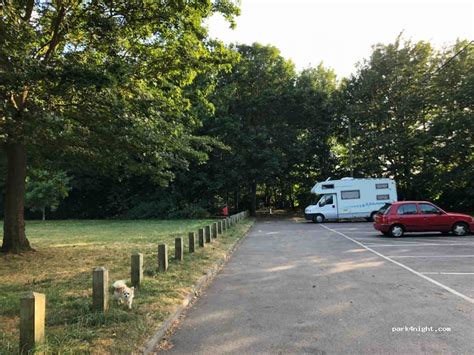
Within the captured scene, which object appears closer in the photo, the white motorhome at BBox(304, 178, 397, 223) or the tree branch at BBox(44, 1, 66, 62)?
the tree branch at BBox(44, 1, 66, 62)

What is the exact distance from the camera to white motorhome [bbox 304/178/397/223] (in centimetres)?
3123

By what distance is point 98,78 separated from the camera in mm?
8914

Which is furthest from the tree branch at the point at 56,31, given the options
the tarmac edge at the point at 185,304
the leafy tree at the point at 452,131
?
the leafy tree at the point at 452,131

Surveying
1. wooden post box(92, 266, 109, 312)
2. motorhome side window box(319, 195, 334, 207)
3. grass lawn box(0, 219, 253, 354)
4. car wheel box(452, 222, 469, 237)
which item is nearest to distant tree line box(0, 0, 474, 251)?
grass lawn box(0, 219, 253, 354)

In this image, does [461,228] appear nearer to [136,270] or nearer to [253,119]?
[136,270]

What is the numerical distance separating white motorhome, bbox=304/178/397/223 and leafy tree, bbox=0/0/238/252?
1923 cm

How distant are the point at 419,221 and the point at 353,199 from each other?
40.8ft

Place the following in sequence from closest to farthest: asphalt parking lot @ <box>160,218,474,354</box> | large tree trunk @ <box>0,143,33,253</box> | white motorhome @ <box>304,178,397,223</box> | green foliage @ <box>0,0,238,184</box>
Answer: asphalt parking lot @ <box>160,218,474,354</box> < green foliage @ <box>0,0,238,184</box> < large tree trunk @ <box>0,143,33,253</box> < white motorhome @ <box>304,178,397,223</box>

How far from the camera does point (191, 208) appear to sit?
126ft

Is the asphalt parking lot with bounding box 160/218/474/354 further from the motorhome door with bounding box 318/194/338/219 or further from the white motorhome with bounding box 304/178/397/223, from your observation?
the motorhome door with bounding box 318/194/338/219

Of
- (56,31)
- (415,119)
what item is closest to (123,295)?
(56,31)

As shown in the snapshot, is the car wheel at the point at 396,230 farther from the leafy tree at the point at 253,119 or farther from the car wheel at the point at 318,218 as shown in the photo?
the leafy tree at the point at 253,119

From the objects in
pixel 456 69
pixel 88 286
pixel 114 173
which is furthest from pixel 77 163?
pixel 456 69

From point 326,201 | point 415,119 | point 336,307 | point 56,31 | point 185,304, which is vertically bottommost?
point 336,307
